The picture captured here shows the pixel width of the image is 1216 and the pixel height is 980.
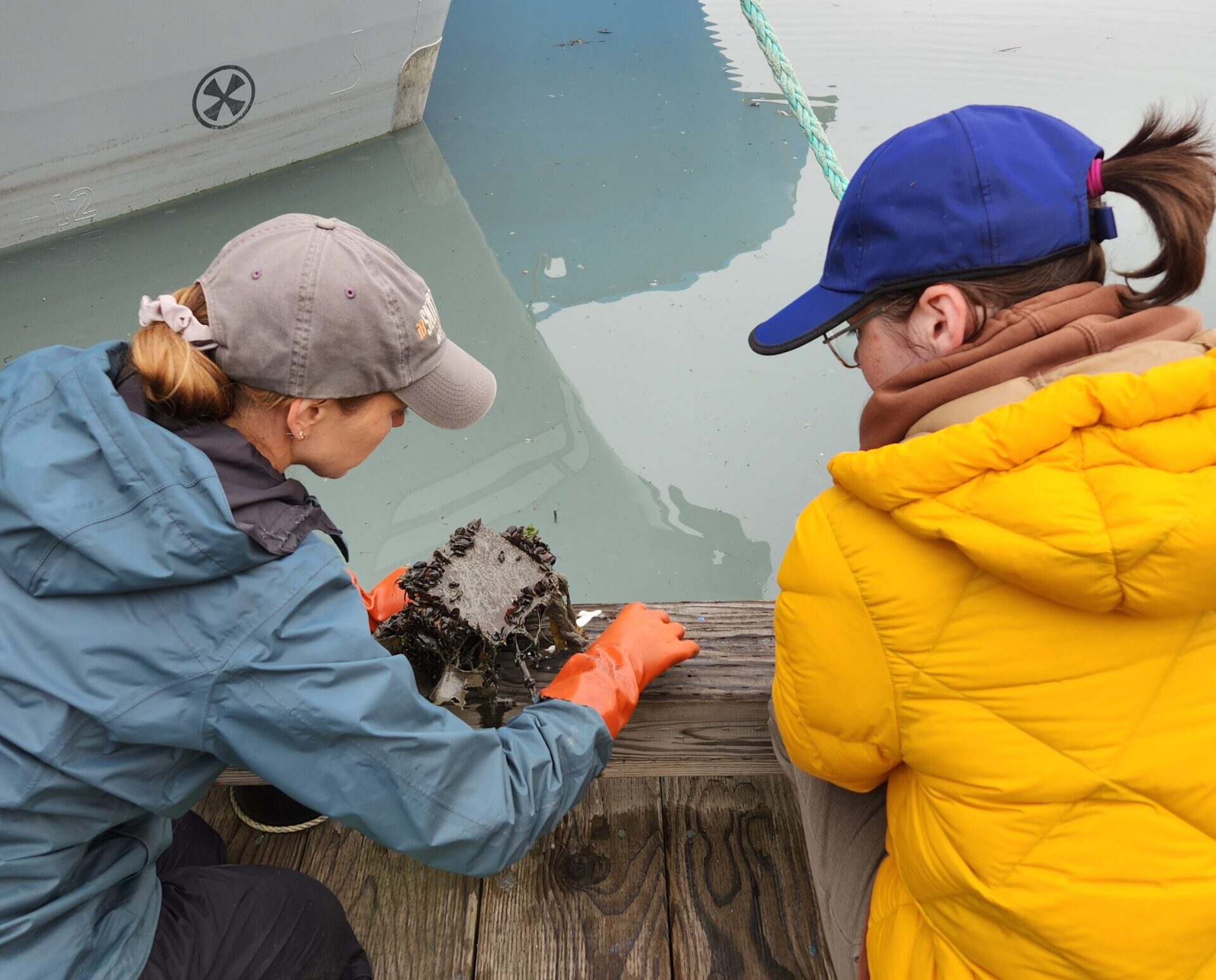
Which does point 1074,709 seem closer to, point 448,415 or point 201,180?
point 448,415

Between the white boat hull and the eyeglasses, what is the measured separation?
112 inches

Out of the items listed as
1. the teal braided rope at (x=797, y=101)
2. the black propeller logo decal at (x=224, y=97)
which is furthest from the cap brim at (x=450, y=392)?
the black propeller logo decal at (x=224, y=97)

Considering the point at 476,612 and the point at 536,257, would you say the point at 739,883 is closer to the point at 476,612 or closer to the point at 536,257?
the point at 476,612

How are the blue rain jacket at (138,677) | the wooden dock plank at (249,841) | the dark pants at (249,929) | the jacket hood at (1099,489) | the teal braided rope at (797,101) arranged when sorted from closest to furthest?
the jacket hood at (1099,489), the blue rain jacket at (138,677), the dark pants at (249,929), the wooden dock plank at (249,841), the teal braided rope at (797,101)

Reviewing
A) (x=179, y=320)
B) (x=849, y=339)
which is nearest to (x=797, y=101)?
(x=849, y=339)

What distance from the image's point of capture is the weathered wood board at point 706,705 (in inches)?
52.6

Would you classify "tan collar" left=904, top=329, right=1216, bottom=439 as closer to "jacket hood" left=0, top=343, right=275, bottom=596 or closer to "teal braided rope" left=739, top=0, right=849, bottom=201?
"jacket hood" left=0, top=343, right=275, bottom=596

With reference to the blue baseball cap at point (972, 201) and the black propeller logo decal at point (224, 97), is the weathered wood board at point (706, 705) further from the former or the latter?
the black propeller logo decal at point (224, 97)

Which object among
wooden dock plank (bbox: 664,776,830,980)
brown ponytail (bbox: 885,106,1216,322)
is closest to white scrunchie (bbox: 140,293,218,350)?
brown ponytail (bbox: 885,106,1216,322)

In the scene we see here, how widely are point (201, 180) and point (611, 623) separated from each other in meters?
3.16

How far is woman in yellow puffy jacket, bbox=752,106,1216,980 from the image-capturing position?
0.77 m

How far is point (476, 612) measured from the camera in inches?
48.0

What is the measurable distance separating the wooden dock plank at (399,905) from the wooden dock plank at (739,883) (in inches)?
12.3

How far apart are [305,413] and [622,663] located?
527mm
